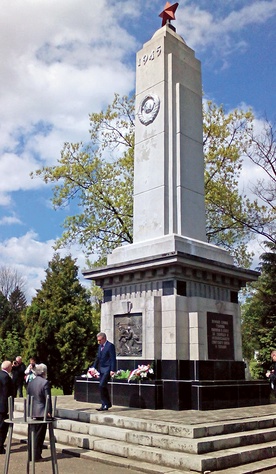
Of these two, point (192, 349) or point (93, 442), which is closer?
point (93, 442)

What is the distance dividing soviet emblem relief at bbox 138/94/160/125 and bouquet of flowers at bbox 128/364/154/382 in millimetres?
6669

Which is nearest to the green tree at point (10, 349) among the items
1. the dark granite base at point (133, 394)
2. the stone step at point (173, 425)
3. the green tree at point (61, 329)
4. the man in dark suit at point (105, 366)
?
the green tree at point (61, 329)

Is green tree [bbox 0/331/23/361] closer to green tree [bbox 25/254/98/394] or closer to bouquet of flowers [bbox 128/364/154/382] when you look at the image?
green tree [bbox 25/254/98/394]

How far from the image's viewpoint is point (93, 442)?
27.0 feet

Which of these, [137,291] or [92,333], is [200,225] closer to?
[137,291]

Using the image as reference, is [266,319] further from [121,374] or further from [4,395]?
[4,395]

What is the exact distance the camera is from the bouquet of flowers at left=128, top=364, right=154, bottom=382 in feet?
36.0

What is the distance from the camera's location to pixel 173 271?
11.5 meters

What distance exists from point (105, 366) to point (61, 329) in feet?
41.0

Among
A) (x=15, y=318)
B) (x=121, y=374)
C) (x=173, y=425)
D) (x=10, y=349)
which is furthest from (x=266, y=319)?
(x=15, y=318)

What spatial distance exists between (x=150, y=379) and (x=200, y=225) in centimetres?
436

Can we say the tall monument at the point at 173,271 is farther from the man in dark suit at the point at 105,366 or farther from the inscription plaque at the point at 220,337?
the man in dark suit at the point at 105,366

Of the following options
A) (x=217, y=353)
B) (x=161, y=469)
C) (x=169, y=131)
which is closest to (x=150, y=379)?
(x=217, y=353)

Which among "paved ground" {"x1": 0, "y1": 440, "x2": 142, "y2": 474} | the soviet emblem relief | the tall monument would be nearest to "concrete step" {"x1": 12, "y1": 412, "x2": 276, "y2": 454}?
"paved ground" {"x1": 0, "y1": 440, "x2": 142, "y2": 474}
